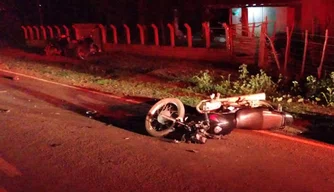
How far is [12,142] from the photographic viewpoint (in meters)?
7.67

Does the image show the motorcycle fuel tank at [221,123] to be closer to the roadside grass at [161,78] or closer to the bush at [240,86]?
the roadside grass at [161,78]

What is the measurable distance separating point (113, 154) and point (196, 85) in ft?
19.7

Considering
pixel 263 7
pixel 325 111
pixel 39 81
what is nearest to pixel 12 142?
pixel 325 111

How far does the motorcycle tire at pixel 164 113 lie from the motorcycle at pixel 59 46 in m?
15.4

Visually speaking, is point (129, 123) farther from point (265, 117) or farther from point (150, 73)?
point (150, 73)

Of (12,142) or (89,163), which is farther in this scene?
(12,142)

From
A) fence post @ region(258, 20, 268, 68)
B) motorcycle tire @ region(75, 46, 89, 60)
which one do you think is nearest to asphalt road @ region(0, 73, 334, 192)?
fence post @ region(258, 20, 268, 68)

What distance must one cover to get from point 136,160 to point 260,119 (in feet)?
7.59

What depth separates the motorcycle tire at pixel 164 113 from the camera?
7793 millimetres

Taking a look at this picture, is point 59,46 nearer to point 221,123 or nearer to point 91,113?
point 91,113

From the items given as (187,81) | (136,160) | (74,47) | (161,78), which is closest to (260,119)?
(136,160)

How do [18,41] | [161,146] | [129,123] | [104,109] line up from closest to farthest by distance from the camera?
[161,146] → [129,123] → [104,109] → [18,41]

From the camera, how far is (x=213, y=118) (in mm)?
7301

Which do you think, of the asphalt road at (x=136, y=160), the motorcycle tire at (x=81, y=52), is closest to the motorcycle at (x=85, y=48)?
the motorcycle tire at (x=81, y=52)
